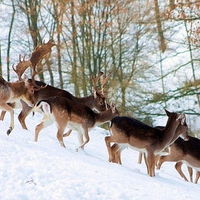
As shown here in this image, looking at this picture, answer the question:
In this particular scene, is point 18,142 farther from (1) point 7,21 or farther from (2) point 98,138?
(1) point 7,21

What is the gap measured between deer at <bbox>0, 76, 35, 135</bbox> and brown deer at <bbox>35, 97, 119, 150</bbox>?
63 centimetres

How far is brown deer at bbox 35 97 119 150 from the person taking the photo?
10570 millimetres

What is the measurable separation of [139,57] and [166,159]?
46.3ft

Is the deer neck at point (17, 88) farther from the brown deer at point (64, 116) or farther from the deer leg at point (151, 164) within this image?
the deer leg at point (151, 164)

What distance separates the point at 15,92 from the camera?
1123 cm

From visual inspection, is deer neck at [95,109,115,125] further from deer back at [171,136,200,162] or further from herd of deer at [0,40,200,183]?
deer back at [171,136,200,162]

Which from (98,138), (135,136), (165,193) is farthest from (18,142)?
(98,138)

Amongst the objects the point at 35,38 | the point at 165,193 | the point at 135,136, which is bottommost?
the point at 165,193

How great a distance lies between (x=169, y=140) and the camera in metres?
10.7

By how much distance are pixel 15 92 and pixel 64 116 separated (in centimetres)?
138

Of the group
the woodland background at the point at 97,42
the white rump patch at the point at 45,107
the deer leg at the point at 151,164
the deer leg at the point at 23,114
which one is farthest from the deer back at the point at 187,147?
the woodland background at the point at 97,42

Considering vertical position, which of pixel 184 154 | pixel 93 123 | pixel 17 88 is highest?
pixel 17 88

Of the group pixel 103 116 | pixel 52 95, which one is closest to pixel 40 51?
pixel 52 95

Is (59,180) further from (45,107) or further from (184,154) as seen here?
(184,154)
